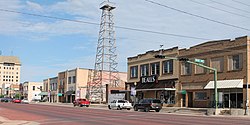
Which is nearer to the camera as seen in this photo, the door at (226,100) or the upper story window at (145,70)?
the door at (226,100)

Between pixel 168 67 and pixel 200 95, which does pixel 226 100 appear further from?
pixel 168 67

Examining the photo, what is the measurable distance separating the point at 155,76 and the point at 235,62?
56.1 ft

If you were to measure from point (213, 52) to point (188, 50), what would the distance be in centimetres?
536

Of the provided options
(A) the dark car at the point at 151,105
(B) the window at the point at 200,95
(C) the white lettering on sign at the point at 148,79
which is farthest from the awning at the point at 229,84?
(C) the white lettering on sign at the point at 148,79

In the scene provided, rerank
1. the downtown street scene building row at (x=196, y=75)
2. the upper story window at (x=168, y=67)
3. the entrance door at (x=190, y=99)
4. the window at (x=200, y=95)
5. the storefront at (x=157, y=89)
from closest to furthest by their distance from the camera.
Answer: the downtown street scene building row at (x=196, y=75) < the window at (x=200, y=95) < the entrance door at (x=190, y=99) < the storefront at (x=157, y=89) < the upper story window at (x=168, y=67)

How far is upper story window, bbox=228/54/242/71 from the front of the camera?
46.0m

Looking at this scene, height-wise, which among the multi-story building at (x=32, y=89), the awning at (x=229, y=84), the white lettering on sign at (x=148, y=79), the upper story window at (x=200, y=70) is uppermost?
the upper story window at (x=200, y=70)

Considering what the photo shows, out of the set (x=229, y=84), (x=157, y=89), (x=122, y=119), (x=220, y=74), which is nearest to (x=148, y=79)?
(x=157, y=89)

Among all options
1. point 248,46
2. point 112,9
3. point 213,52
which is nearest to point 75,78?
point 112,9

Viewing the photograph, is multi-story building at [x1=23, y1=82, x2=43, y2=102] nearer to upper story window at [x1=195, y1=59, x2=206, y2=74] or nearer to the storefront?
the storefront

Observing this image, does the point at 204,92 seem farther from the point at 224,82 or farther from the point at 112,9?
the point at 112,9

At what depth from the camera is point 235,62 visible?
4669 cm

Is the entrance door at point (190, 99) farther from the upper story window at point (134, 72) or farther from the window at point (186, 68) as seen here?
the upper story window at point (134, 72)

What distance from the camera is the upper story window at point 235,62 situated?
151 ft
